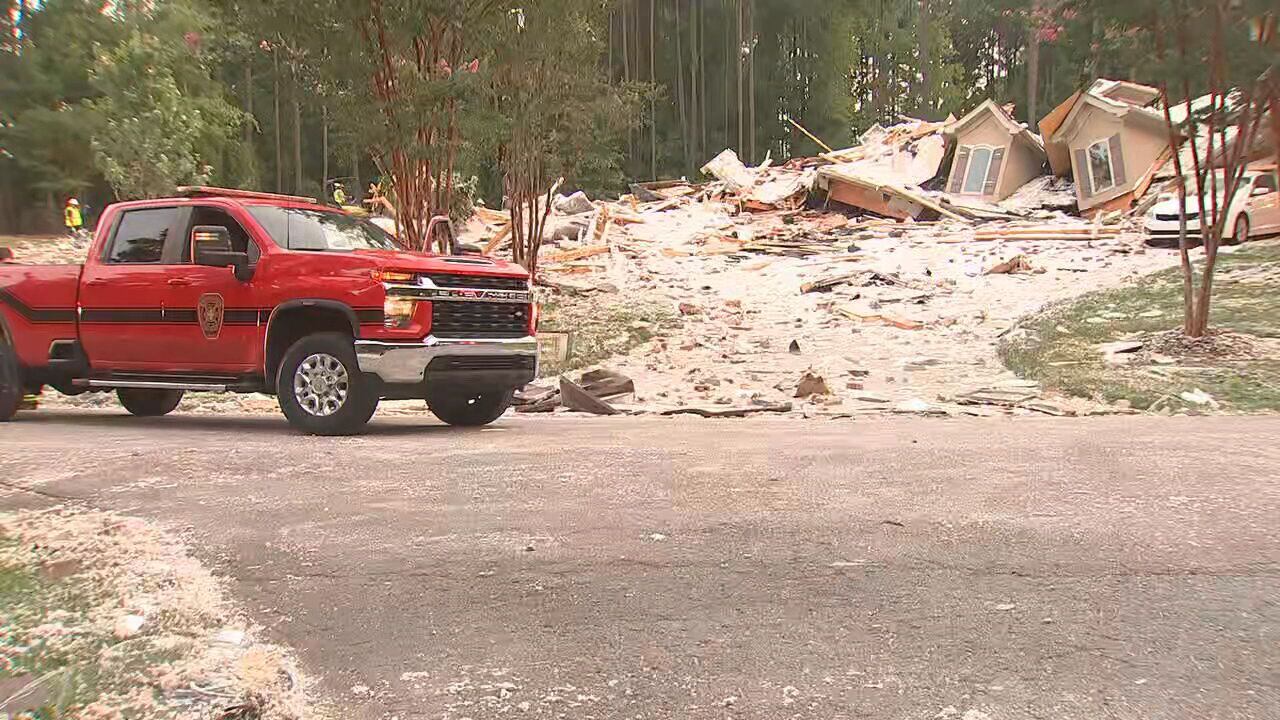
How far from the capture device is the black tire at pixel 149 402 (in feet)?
41.0

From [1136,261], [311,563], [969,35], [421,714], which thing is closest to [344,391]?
[311,563]

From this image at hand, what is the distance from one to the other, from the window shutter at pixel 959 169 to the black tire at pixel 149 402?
34041mm

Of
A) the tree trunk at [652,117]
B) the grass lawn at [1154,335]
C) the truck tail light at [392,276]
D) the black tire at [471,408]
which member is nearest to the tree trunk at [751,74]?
the tree trunk at [652,117]

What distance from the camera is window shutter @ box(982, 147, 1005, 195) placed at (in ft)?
→ 133

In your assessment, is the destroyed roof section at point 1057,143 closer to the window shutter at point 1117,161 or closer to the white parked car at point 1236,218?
the window shutter at point 1117,161

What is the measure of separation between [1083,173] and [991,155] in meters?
4.09

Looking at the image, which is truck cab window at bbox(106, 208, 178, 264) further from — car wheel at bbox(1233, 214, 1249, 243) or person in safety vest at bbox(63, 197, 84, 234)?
person in safety vest at bbox(63, 197, 84, 234)

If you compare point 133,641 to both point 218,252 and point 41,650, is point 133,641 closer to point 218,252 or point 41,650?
point 41,650

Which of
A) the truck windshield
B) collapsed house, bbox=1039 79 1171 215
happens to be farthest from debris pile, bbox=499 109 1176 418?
the truck windshield

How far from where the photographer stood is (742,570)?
4938 mm

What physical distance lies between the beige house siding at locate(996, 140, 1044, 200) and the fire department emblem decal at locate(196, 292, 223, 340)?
35.2 meters

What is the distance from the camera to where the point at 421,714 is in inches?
138

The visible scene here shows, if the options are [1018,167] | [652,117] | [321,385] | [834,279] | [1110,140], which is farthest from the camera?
[652,117]

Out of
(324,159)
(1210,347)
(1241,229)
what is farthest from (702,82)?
(1210,347)
